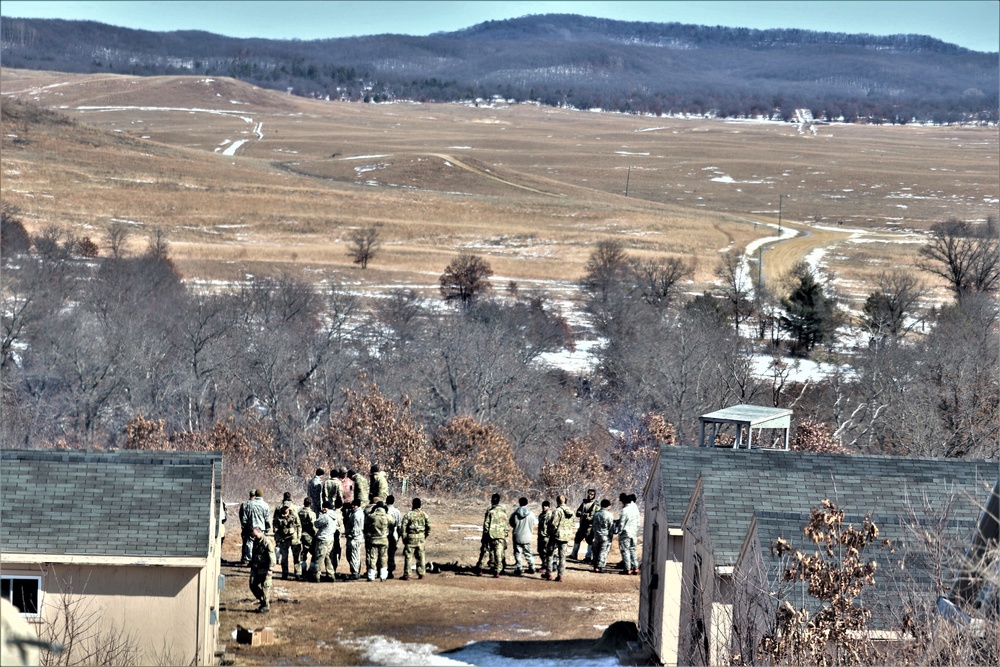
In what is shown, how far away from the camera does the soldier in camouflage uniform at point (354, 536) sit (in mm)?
15969

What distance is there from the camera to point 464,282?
187 ft

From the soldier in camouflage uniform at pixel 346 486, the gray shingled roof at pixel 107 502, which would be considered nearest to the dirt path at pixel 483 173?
the soldier in camouflage uniform at pixel 346 486

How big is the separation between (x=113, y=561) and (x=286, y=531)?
16.1 feet

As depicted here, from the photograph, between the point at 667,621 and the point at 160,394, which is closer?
the point at 667,621

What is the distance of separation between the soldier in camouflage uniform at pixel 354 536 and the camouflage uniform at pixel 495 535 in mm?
1675

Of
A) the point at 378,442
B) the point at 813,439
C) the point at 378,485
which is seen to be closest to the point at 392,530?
the point at 378,485

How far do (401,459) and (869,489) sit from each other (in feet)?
52.2

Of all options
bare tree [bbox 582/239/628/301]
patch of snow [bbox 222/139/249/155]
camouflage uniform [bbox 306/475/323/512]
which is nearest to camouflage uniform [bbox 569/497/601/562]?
camouflage uniform [bbox 306/475/323/512]

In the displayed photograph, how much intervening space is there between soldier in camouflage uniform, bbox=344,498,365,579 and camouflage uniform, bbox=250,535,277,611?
5.47ft

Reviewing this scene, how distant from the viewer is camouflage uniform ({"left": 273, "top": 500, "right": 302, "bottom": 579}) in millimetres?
15758

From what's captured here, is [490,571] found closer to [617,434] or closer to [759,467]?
[759,467]

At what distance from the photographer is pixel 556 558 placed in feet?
56.0

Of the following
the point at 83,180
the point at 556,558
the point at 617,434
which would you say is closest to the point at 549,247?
the point at 83,180

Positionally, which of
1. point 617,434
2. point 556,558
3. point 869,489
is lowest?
point 617,434
